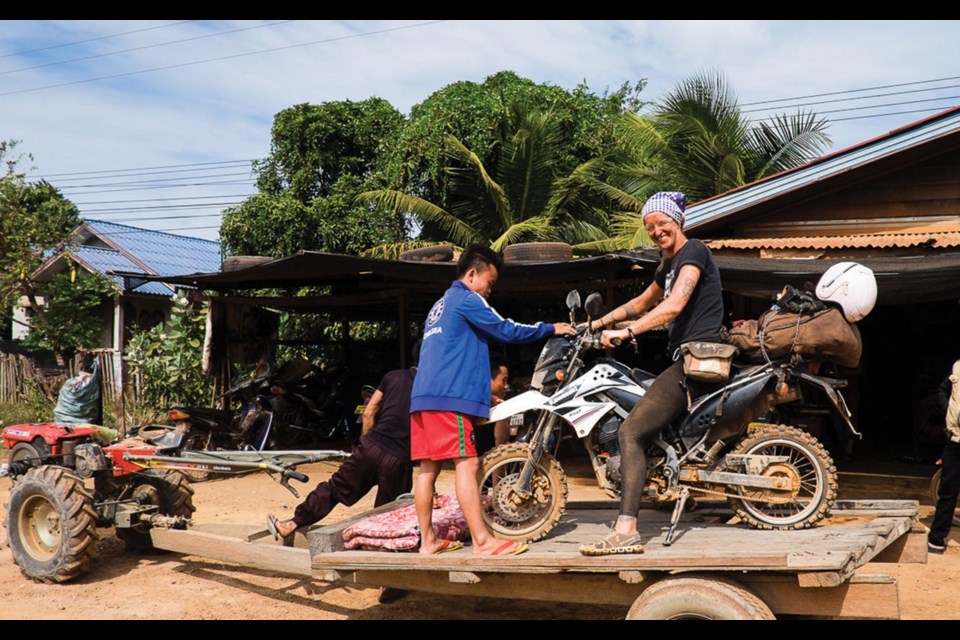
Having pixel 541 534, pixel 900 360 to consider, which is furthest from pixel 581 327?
pixel 900 360

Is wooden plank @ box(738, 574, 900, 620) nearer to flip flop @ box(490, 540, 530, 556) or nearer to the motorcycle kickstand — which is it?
the motorcycle kickstand

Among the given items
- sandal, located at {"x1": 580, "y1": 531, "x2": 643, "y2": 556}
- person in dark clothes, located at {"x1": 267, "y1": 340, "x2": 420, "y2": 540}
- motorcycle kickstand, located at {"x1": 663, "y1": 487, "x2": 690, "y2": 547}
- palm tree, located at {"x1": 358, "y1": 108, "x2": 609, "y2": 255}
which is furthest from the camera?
palm tree, located at {"x1": 358, "y1": 108, "x2": 609, "y2": 255}

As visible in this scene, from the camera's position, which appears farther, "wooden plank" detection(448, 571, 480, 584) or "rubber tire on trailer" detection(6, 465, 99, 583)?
"rubber tire on trailer" detection(6, 465, 99, 583)

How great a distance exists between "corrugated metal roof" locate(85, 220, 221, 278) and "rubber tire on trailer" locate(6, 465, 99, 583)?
16.4 metres

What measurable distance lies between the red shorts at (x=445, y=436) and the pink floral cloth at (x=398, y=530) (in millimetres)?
421

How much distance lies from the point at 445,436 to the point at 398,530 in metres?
0.60

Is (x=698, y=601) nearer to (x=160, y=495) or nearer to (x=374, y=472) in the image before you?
(x=374, y=472)

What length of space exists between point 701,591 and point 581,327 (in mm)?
1532

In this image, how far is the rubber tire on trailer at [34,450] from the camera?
6428 millimetres

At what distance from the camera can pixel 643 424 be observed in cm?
404

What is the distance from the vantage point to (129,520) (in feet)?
19.0

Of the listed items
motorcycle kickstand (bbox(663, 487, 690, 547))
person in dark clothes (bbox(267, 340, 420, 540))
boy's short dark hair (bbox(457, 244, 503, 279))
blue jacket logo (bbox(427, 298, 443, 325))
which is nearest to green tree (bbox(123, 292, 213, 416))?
person in dark clothes (bbox(267, 340, 420, 540))

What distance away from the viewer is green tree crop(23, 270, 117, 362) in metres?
17.4

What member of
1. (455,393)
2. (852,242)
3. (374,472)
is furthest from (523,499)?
(852,242)
